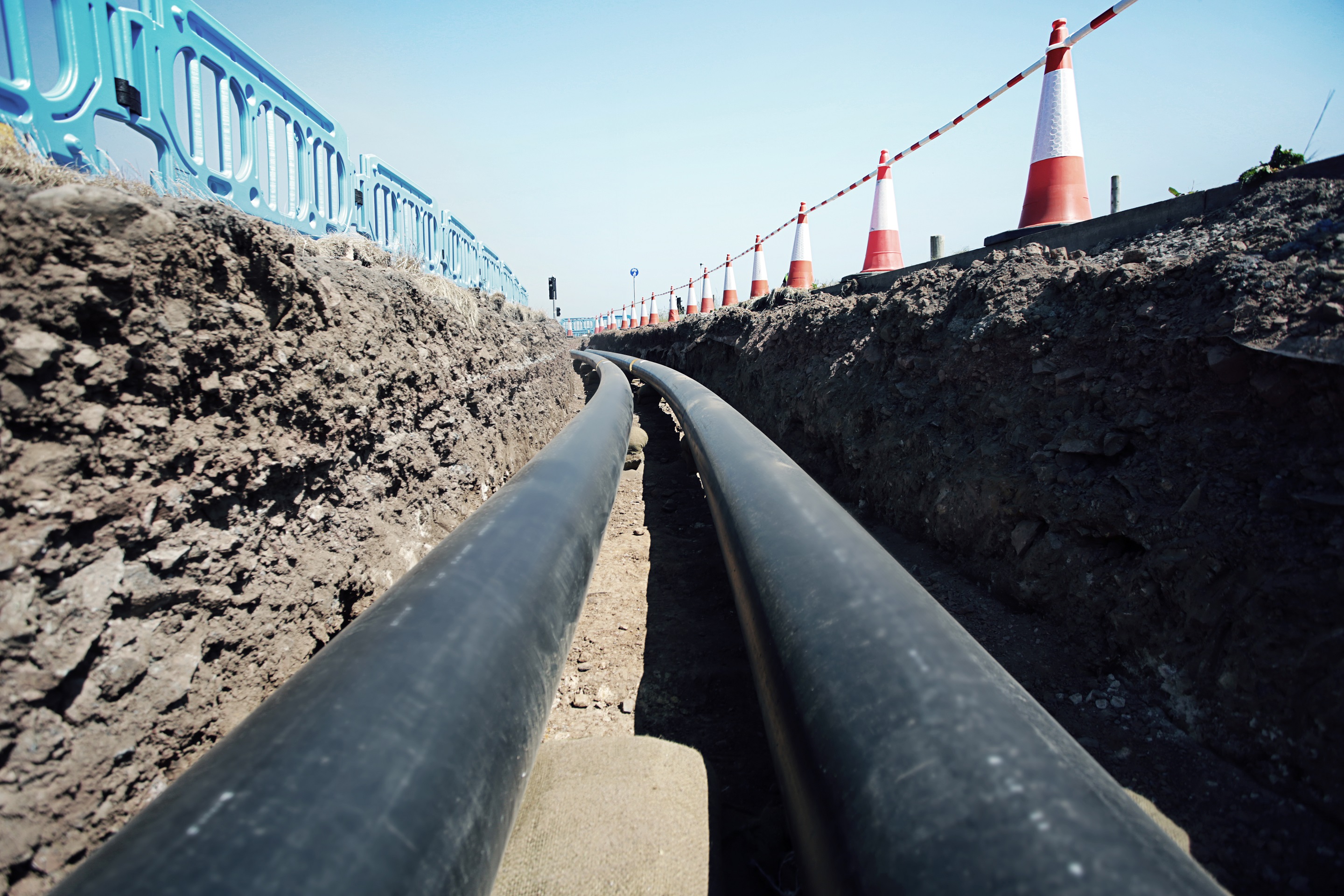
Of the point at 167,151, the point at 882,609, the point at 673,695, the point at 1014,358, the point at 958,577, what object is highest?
the point at 167,151

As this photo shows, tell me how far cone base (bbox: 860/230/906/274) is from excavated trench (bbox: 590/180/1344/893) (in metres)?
2.49

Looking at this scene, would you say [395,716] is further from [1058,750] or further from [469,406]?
[469,406]

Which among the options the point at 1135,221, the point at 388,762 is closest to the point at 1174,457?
the point at 1135,221

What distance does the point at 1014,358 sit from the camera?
7.75 feet

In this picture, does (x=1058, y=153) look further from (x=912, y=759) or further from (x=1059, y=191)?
(x=912, y=759)

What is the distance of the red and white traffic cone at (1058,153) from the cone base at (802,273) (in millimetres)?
4527

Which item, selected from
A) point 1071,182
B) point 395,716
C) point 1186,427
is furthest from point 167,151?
point 1071,182

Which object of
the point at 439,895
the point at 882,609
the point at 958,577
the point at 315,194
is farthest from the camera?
the point at 315,194

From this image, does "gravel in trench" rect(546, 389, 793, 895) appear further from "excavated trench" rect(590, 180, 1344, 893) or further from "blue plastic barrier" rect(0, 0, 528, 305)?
"blue plastic barrier" rect(0, 0, 528, 305)

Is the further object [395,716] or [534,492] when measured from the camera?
[534,492]

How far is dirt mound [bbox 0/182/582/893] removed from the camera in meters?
0.90

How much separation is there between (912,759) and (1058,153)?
3.58 meters

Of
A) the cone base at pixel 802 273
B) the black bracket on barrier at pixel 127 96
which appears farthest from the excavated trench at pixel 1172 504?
the cone base at pixel 802 273

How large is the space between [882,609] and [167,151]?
3.66 m
